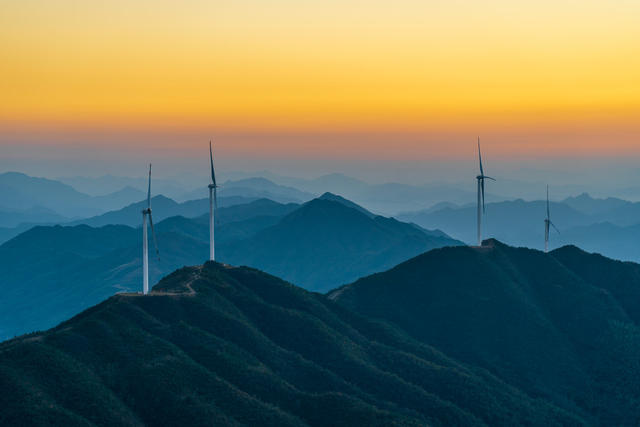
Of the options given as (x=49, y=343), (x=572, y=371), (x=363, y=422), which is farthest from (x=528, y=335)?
(x=49, y=343)

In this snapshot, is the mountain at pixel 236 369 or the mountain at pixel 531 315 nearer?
the mountain at pixel 236 369

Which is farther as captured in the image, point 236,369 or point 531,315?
point 531,315

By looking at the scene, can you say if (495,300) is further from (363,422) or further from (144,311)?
(144,311)

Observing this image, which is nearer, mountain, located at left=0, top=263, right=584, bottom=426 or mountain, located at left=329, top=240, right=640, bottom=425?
mountain, located at left=0, top=263, right=584, bottom=426

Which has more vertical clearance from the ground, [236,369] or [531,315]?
[236,369]
